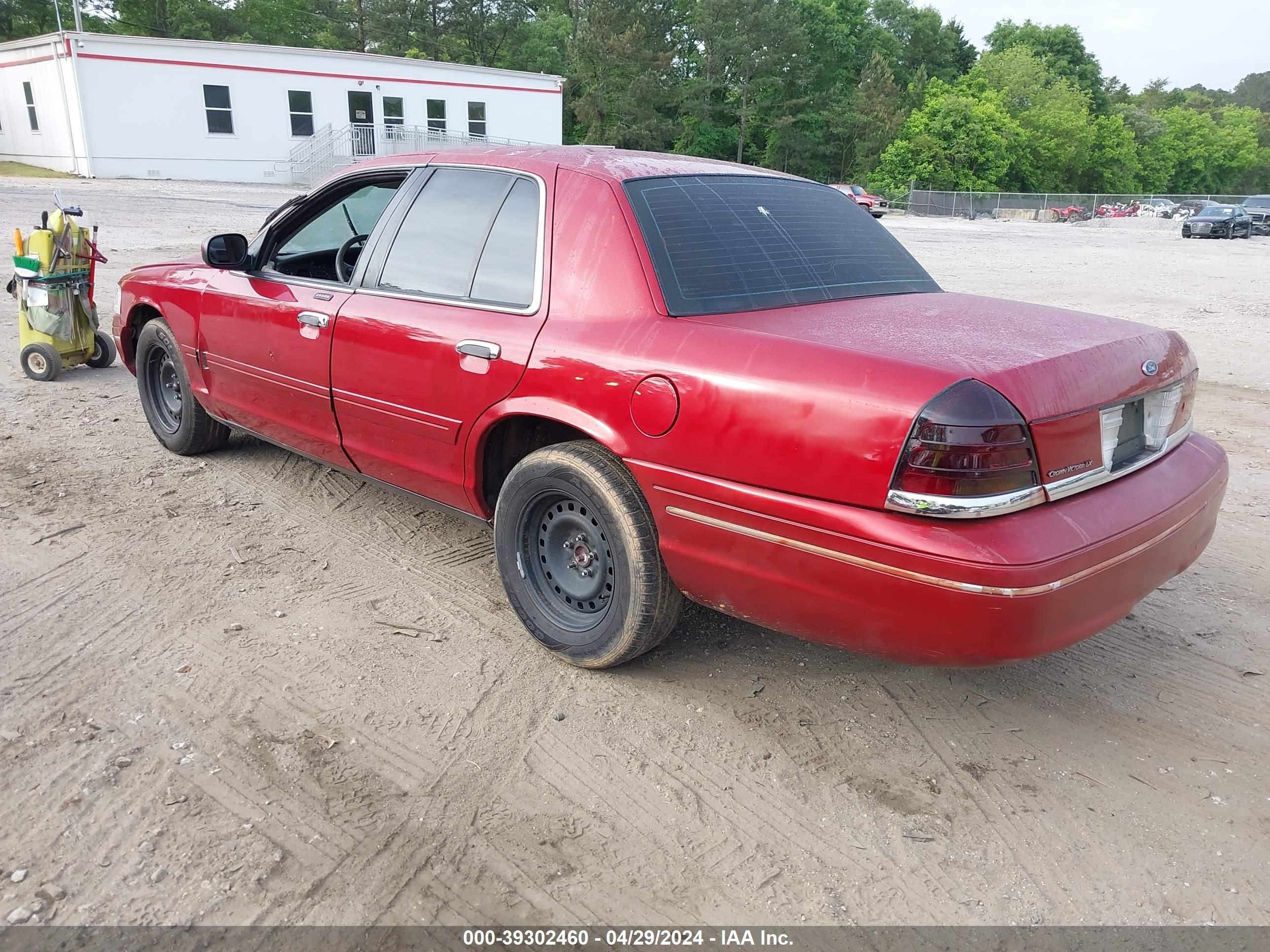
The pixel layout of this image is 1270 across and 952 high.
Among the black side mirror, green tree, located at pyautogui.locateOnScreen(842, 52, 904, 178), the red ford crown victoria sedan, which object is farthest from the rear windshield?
green tree, located at pyautogui.locateOnScreen(842, 52, 904, 178)

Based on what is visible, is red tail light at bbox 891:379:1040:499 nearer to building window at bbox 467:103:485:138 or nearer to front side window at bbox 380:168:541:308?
front side window at bbox 380:168:541:308

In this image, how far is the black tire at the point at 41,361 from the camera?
23.4 feet

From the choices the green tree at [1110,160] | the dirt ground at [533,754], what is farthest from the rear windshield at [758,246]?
the green tree at [1110,160]

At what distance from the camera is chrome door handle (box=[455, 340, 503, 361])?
3281mm

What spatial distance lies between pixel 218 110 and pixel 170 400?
92.2ft

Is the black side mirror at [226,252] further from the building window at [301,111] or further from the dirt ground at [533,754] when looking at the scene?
the building window at [301,111]

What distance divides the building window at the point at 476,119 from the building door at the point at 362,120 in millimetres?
3633

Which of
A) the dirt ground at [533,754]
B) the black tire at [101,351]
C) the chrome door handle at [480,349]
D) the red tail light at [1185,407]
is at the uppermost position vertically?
the chrome door handle at [480,349]

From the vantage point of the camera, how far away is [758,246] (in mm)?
3387

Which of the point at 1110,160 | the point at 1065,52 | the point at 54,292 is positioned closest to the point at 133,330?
the point at 54,292

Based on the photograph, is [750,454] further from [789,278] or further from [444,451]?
[444,451]

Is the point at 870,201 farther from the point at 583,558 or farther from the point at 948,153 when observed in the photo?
the point at 583,558

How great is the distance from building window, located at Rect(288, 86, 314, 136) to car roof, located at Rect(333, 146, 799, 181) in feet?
98.7

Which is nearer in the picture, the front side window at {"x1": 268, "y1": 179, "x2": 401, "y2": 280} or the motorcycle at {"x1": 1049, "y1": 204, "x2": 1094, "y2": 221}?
the front side window at {"x1": 268, "y1": 179, "x2": 401, "y2": 280}
